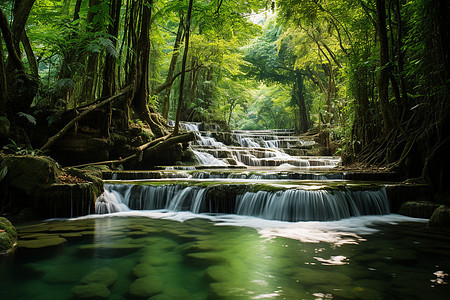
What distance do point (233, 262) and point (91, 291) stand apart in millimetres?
1415

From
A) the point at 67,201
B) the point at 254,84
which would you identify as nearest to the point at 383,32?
the point at 67,201

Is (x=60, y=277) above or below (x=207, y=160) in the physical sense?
below

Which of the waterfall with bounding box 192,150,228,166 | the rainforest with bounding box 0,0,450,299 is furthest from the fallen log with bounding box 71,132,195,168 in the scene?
the waterfall with bounding box 192,150,228,166

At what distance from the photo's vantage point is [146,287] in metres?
2.46

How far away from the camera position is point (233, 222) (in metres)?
5.20

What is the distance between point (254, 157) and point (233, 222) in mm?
8711

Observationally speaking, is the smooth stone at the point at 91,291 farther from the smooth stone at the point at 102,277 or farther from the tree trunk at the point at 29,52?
the tree trunk at the point at 29,52

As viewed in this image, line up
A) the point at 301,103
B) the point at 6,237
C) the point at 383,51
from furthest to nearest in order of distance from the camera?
the point at 301,103 < the point at 383,51 < the point at 6,237

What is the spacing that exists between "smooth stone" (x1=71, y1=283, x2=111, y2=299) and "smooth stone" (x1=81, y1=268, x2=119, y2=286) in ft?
0.23

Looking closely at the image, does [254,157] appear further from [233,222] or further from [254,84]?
[254,84]

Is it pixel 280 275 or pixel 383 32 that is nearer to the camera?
pixel 280 275

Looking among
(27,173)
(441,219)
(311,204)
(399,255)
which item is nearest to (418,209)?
(441,219)

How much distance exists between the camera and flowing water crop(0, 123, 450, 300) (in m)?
2.43

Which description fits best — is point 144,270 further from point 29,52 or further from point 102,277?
point 29,52
